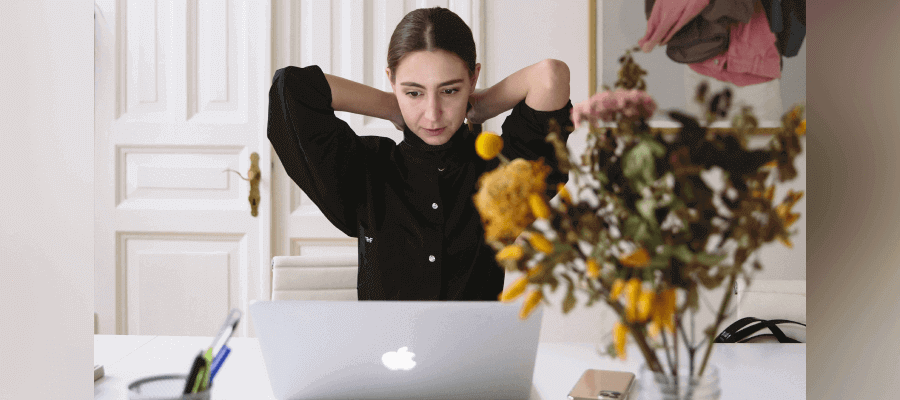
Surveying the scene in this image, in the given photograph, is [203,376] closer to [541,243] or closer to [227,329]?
[227,329]

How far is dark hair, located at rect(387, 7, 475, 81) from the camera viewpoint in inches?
46.2

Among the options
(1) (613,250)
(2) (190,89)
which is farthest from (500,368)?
(2) (190,89)

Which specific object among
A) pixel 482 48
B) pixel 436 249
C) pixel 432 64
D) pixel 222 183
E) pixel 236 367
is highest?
pixel 482 48

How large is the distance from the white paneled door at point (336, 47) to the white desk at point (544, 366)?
97 cm

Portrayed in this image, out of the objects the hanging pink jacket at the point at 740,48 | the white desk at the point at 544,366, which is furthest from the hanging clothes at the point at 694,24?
the white desk at the point at 544,366

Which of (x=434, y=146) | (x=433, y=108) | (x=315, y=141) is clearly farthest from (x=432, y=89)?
(x=315, y=141)

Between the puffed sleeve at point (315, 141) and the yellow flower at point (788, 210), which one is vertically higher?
the puffed sleeve at point (315, 141)

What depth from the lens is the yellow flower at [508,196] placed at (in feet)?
1.33

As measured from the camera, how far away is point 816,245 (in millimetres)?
475

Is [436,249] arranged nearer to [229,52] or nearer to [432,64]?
[432,64]

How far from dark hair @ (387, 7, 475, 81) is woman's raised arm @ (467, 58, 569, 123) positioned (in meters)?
0.09

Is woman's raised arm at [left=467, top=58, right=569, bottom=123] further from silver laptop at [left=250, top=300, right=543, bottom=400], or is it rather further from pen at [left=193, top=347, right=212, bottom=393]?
pen at [left=193, top=347, right=212, bottom=393]

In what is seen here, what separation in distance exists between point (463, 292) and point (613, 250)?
32.7 inches

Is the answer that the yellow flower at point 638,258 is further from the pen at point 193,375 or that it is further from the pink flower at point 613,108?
the pen at point 193,375
